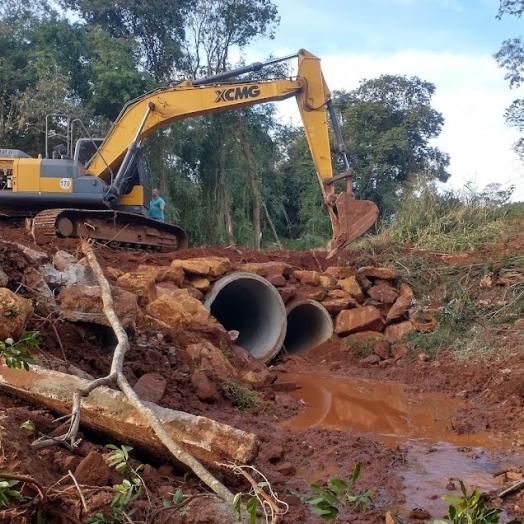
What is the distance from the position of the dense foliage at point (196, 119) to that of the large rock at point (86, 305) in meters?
12.7

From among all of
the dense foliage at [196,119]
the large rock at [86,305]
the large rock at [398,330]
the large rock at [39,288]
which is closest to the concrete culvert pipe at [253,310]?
the large rock at [398,330]

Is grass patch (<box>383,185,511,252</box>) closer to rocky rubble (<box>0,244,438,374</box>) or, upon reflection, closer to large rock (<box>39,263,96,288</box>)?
rocky rubble (<box>0,244,438,374</box>)

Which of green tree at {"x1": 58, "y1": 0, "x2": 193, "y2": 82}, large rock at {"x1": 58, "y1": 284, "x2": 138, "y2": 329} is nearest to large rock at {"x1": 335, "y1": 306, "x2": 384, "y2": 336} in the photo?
large rock at {"x1": 58, "y1": 284, "x2": 138, "y2": 329}

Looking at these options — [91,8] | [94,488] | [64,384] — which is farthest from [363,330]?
[91,8]

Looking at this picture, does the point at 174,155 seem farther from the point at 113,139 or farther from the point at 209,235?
the point at 113,139

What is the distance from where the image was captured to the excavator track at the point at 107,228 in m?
10.3

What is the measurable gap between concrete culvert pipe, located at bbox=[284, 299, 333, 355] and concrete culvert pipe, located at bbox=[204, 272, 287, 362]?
452 millimetres

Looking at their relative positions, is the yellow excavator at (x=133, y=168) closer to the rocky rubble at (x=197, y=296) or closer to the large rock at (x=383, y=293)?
the rocky rubble at (x=197, y=296)

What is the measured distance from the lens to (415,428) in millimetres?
5984

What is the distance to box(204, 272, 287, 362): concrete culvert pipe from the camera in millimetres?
9094

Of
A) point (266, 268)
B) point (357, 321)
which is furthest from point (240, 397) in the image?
point (357, 321)

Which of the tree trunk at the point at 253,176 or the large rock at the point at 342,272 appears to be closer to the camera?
the large rock at the point at 342,272

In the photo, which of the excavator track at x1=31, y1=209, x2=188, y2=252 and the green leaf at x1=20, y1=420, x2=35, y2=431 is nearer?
the green leaf at x1=20, y1=420, x2=35, y2=431

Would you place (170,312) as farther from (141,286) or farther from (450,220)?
(450,220)
